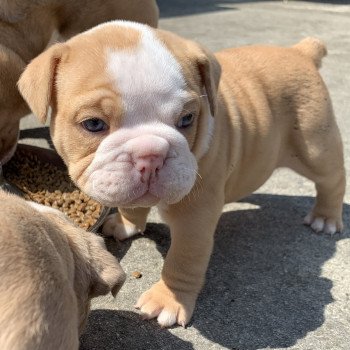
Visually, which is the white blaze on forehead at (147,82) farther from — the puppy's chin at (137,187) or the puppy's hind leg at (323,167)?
the puppy's hind leg at (323,167)

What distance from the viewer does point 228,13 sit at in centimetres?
812

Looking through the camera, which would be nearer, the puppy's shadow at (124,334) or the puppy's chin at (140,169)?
the puppy's chin at (140,169)

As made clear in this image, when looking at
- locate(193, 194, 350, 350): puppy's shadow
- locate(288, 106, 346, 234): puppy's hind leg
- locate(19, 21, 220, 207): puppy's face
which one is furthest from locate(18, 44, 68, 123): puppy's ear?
locate(288, 106, 346, 234): puppy's hind leg

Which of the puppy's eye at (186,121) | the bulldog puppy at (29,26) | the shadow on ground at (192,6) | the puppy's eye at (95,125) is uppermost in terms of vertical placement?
the puppy's eye at (95,125)

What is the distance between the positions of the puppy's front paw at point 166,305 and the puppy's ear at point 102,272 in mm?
543

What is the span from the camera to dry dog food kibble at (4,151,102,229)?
294 centimetres

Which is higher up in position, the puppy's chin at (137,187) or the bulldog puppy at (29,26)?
the puppy's chin at (137,187)

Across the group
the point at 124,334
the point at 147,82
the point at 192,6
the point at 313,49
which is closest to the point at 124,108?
the point at 147,82

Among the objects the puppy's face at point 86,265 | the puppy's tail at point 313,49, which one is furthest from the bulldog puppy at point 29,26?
the puppy's face at point 86,265

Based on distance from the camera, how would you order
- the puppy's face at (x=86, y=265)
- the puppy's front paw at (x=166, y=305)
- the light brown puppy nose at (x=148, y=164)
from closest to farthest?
1. the puppy's face at (x=86, y=265)
2. the light brown puppy nose at (x=148, y=164)
3. the puppy's front paw at (x=166, y=305)

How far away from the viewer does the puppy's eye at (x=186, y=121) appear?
2184 millimetres

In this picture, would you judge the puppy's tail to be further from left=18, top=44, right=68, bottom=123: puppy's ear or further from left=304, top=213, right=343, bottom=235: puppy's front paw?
left=18, top=44, right=68, bottom=123: puppy's ear

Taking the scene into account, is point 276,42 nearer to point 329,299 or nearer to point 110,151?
point 329,299

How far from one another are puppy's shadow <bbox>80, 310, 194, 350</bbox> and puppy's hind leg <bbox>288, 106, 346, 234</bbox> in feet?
3.51
